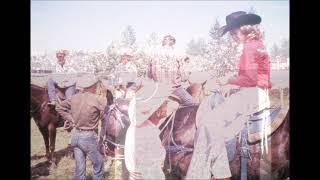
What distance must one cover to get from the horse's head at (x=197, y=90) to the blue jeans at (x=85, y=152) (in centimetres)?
109

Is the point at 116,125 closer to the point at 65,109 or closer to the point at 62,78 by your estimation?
the point at 65,109

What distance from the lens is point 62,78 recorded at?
393 centimetres

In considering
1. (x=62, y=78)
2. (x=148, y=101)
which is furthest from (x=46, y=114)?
(x=148, y=101)

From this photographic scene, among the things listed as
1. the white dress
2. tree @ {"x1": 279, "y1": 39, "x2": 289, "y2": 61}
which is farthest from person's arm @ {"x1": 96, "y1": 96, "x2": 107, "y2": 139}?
tree @ {"x1": 279, "y1": 39, "x2": 289, "y2": 61}

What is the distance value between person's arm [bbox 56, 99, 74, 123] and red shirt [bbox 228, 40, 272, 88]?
1.79 m

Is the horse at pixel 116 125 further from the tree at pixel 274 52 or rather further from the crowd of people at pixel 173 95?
the tree at pixel 274 52

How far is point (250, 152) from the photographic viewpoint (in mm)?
4055

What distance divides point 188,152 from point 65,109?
1337 mm

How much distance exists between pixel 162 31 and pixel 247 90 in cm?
108

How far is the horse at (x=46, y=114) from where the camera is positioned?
3895 millimetres

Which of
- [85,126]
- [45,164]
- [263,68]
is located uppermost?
[263,68]

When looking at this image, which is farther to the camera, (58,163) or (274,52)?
(274,52)
